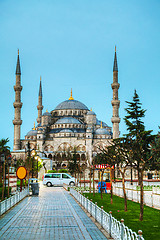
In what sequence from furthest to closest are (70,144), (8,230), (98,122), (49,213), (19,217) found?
(98,122) < (70,144) < (49,213) < (19,217) < (8,230)

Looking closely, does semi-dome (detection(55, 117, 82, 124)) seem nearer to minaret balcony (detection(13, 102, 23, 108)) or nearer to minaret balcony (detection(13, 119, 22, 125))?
minaret balcony (detection(13, 119, 22, 125))

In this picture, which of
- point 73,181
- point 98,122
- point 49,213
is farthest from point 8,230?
point 98,122

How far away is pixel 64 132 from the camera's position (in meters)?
79.2

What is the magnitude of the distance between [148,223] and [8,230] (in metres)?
4.16

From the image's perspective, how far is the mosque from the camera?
68125 mm

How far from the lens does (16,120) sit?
6819 cm

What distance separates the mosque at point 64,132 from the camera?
6812cm

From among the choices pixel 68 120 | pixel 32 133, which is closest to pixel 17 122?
pixel 32 133

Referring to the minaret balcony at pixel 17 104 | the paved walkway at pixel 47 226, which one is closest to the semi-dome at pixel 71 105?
the minaret balcony at pixel 17 104

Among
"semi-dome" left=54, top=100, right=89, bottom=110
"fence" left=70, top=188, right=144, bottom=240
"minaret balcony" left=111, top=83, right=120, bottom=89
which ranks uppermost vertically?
"semi-dome" left=54, top=100, right=89, bottom=110

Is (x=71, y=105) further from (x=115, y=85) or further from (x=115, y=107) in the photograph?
(x=115, y=85)

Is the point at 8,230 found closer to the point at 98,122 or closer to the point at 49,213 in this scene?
the point at 49,213

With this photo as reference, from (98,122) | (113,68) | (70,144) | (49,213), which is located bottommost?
(49,213)

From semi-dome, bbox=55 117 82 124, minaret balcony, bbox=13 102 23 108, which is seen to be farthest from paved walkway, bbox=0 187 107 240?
semi-dome, bbox=55 117 82 124
